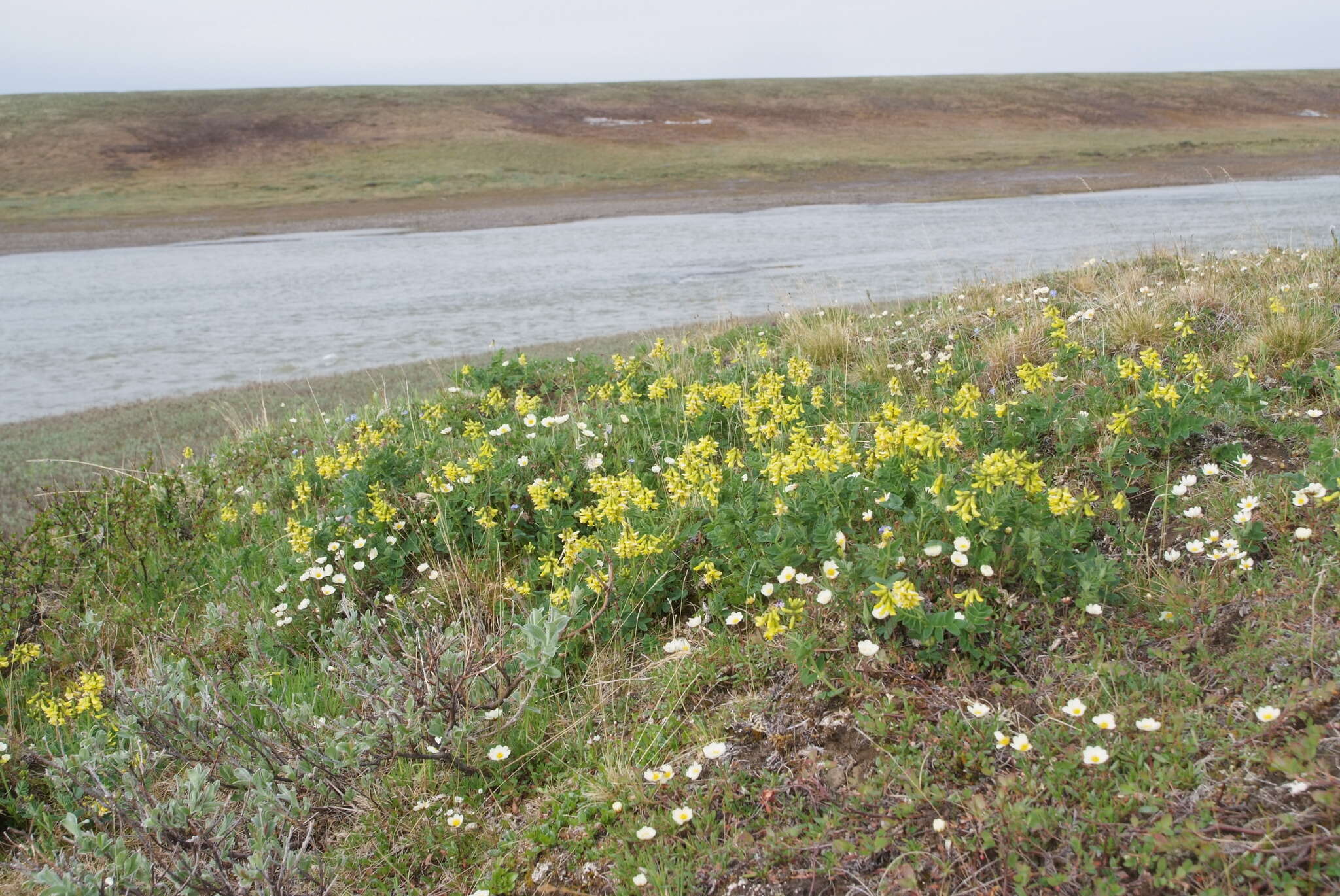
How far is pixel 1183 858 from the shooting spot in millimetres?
1993

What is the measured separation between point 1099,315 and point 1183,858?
4415 millimetres

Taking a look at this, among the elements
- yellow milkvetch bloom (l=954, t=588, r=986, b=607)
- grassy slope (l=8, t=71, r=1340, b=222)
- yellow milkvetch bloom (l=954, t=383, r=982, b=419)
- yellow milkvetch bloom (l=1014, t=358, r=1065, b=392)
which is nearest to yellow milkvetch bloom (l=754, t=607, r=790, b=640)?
yellow milkvetch bloom (l=954, t=588, r=986, b=607)

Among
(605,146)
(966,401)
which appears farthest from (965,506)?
(605,146)

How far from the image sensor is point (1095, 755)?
7.39 feet

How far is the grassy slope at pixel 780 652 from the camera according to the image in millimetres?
2248

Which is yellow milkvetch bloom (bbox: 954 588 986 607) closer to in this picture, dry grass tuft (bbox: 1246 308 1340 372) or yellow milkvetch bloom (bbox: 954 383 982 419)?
yellow milkvetch bloom (bbox: 954 383 982 419)

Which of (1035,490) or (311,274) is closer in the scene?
(1035,490)

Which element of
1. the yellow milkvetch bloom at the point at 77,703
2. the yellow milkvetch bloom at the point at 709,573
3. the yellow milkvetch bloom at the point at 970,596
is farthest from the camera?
the yellow milkvetch bloom at the point at 77,703

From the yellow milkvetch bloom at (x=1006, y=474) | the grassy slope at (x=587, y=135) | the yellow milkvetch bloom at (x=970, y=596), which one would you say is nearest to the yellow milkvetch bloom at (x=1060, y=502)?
the yellow milkvetch bloom at (x=1006, y=474)

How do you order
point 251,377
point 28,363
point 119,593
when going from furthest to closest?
1. point 28,363
2. point 251,377
3. point 119,593

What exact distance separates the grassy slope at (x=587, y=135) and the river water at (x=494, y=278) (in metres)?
10.7

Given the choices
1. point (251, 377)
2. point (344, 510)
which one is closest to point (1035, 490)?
point (344, 510)

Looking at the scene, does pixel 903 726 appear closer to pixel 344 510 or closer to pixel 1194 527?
pixel 1194 527

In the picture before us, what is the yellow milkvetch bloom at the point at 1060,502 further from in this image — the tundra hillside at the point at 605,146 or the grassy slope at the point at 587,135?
the grassy slope at the point at 587,135
